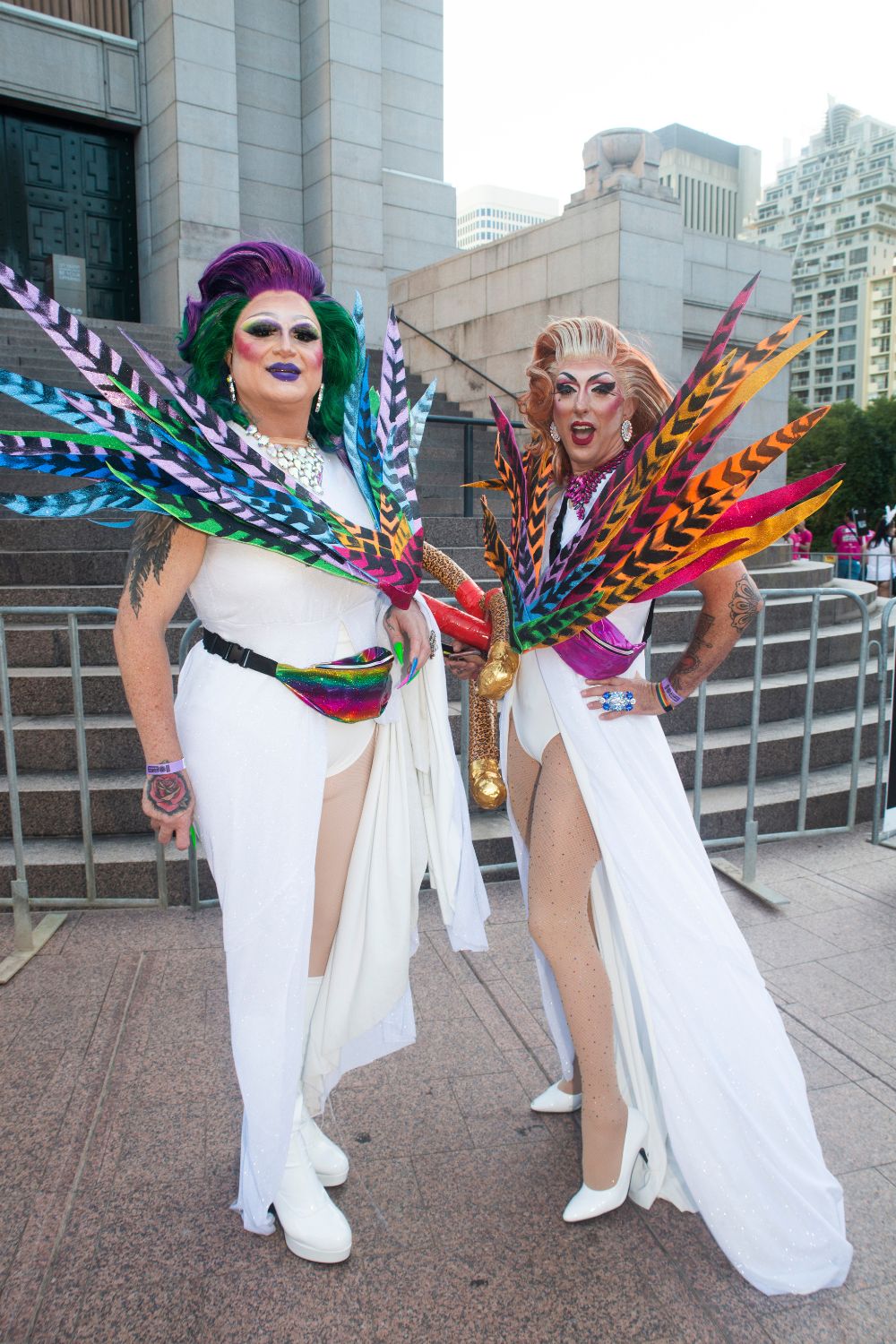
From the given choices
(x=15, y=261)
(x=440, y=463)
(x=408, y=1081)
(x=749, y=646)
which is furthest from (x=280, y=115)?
(x=408, y=1081)

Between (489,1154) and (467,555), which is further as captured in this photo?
(467,555)

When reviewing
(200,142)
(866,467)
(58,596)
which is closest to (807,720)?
(58,596)

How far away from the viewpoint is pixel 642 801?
7.56ft

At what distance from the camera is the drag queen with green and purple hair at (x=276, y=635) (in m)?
2.01

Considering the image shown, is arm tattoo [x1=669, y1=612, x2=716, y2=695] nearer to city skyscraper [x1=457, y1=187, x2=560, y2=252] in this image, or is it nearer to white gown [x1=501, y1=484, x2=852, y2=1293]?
white gown [x1=501, y1=484, x2=852, y2=1293]

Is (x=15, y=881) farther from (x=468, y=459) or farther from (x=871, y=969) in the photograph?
(x=468, y=459)

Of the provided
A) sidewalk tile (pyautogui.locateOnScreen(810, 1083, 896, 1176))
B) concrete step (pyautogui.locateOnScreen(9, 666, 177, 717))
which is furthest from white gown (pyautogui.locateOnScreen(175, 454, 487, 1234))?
concrete step (pyautogui.locateOnScreen(9, 666, 177, 717))

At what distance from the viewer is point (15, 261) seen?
11.8 meters

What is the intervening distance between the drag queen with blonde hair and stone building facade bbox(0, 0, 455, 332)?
33.1 ft

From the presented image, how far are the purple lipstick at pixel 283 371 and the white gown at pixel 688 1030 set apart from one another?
30.2 inches

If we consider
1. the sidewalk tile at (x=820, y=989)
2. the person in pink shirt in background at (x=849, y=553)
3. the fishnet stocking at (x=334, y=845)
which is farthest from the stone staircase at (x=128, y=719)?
the person in pink shirt in background at (x=849, y=553)

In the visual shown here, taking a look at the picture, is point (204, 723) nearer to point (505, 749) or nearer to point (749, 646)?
point (505, 749)

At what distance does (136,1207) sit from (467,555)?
16.3 feet

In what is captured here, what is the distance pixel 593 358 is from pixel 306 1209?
2149 millimetres
